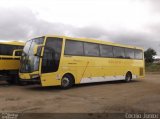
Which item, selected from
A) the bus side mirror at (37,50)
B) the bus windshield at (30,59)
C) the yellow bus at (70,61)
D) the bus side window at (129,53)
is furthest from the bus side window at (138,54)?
the bus side mirror at (37,50)

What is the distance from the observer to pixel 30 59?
56.0ft

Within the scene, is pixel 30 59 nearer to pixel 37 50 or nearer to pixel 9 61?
pixel 37 50

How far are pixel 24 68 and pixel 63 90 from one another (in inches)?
101

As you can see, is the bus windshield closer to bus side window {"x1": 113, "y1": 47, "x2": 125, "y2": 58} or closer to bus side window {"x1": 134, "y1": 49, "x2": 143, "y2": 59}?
bus side window {"x1": 113, "y1": 47, "x2": 125, "y2": 58}

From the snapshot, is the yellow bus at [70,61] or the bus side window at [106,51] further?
the bus side window at [106,51]

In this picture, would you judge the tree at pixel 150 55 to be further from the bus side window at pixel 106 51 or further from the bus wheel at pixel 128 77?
the bus side window at pixel 106 51

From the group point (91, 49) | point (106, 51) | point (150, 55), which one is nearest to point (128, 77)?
point (106, 51)

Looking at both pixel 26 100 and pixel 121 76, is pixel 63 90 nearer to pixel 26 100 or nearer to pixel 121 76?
pixel 26 100

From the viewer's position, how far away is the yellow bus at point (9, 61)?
1931cm

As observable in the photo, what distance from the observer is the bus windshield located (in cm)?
1658

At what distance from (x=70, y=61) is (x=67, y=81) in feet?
3.90

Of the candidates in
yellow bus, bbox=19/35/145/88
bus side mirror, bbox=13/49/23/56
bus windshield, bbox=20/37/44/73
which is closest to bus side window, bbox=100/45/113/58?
yellow bus, bbox=19/35/145/88

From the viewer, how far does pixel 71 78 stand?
59.9 feet

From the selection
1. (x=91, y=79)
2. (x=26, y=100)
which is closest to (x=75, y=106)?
(x=26, y=100)
